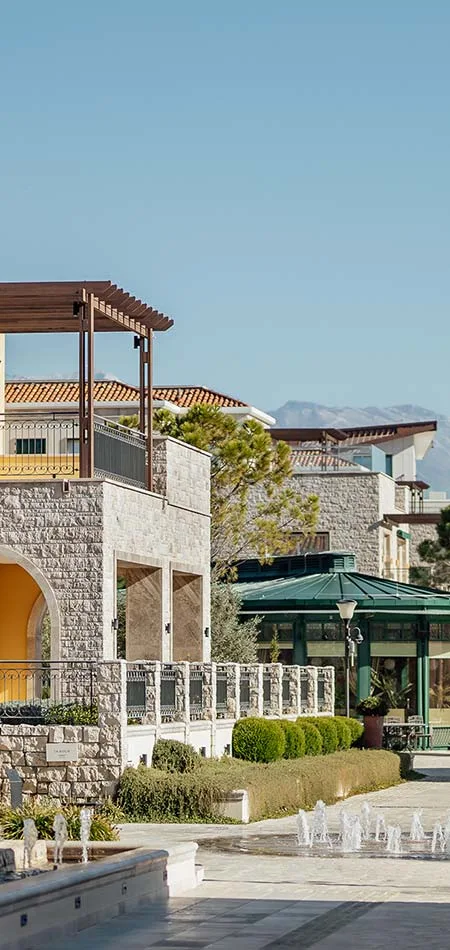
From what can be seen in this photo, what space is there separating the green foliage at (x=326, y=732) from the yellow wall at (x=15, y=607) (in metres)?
5.83

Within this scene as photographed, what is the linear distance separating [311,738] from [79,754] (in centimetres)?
925

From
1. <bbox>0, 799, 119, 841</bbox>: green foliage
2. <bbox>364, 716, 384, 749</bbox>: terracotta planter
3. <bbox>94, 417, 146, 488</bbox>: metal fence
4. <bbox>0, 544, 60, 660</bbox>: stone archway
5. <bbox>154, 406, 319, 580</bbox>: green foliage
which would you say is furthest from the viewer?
<bbox>154, 406, 319, 580</bbox>: green foliage

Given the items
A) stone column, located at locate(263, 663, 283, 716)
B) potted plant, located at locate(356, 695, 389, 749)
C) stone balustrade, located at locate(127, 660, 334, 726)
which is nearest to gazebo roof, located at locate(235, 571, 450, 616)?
stone balustrade, located at locate(127, 660, 334, 726)

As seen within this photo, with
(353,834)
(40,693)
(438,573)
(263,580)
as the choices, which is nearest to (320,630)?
(263,580)

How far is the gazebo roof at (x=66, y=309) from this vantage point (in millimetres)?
28703

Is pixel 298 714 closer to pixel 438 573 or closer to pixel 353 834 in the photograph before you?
pixel 353 834

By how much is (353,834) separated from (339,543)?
45703 millimetres

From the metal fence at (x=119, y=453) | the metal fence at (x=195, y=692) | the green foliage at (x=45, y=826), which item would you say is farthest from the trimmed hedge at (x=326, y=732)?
the green foliage at (x=45, y=826)

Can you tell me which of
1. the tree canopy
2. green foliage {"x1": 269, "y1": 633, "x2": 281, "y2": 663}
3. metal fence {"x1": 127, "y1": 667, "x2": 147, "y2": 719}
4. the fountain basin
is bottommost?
the fountain basin

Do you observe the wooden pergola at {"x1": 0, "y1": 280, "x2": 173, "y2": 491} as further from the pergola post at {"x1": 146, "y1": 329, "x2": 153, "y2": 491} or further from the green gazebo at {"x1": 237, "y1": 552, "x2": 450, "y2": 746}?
the green gazebo at {"x1": 237, "y1": 552, "x2": 450, "y2": 746}

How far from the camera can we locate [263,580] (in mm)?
58031

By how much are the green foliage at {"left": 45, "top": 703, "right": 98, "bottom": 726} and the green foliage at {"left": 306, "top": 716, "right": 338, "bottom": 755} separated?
31.4 feet

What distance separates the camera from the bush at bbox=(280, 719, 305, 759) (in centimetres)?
3100

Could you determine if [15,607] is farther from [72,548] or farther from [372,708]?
[372,708]
